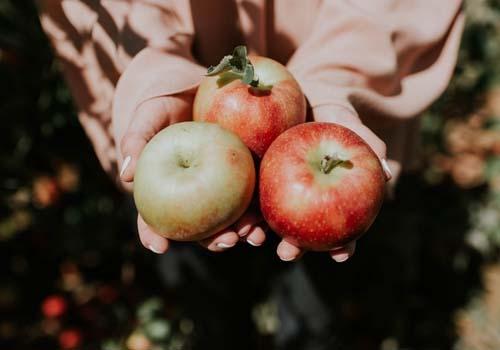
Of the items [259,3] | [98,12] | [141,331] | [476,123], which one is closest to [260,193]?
[259,3]

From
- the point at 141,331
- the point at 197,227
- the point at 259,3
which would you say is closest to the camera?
the point at 197,227

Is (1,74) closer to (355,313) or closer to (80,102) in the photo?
(80,102)

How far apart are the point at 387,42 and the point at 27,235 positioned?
6.46 ft

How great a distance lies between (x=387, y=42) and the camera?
5.84ft

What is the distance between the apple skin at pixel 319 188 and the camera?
1.40 m

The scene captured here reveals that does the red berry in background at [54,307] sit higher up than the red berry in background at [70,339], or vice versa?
the red berry in background at [54,307]

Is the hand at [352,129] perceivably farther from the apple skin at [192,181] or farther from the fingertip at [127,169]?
the fingertip at [127,169]

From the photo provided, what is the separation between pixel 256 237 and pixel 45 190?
142cm

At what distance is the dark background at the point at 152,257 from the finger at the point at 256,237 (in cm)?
122

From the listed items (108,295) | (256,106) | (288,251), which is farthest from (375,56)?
(108,295)

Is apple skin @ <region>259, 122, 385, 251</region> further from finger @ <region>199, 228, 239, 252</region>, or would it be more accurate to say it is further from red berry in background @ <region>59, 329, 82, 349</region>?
red berry in background @ <region>59, 329, 82, 349</region>

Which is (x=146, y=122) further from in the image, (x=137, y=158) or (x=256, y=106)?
(x=256, y=106)

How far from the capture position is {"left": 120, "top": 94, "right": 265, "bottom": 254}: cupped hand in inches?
58.0

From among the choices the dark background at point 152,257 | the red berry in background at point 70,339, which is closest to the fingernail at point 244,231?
the dark background at point 152,257
